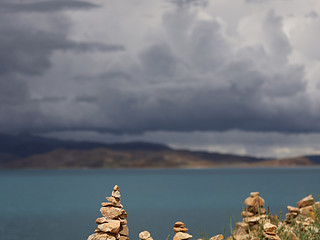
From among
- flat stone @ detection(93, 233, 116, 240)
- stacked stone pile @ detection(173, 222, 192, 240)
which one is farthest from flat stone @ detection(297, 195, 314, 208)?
flat stone @ detection(93, 233, 116, 240)

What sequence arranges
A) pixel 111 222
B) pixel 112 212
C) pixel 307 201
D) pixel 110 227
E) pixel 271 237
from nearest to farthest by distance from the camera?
pixel 271 237 < pixel 110 227 < pixel 111 222 < pixel 112 212 < pixel 307 201

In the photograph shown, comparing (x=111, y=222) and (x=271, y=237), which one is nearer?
(x=271, y=237)

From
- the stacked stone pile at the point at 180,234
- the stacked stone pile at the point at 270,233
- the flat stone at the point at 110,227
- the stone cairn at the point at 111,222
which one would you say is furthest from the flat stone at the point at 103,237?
the stacked stone pile at the point at 270,233

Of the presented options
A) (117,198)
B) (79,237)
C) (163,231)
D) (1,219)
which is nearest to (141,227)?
(163,231)

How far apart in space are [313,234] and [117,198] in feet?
25.9

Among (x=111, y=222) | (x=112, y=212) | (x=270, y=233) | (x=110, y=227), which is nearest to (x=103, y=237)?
(x=110, y=227)

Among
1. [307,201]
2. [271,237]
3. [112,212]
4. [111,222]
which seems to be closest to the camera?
[271,237]

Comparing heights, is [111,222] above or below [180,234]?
above

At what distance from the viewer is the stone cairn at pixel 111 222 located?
1514cm

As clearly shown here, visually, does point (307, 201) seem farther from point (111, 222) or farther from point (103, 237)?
point (103, 237)

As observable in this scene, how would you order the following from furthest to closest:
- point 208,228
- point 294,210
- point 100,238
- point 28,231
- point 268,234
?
point 28,231, point 208,228, point 294,210, point 100,238, point 268,234

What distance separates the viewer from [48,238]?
45.5 metres

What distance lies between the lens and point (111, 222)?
50.3ft

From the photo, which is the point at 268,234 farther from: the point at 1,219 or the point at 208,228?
the point at 1,219
